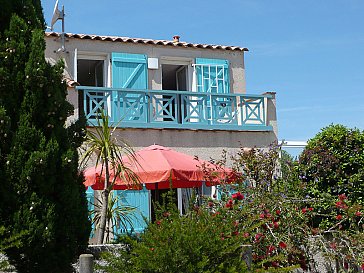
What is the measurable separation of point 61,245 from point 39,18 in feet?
9.24

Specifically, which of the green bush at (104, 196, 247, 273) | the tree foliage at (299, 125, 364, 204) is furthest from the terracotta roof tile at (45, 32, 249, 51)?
the green bush at (104, 196, 247, 273)

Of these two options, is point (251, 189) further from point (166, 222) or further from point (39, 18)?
point (39, 18)

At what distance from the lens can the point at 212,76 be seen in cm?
1614

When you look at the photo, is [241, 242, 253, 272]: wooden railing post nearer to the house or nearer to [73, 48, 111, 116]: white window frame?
the house

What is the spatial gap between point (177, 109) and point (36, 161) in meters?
7.59

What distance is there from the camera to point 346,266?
791cm

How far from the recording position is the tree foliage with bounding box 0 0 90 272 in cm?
607

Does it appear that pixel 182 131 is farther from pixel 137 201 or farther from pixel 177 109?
pixel 137 201

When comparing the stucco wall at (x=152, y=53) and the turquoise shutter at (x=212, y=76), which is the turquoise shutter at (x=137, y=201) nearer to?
the stucco wall at (x=152, y=53)

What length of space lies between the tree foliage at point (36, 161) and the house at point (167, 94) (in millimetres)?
5606

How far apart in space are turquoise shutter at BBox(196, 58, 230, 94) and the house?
0.03m

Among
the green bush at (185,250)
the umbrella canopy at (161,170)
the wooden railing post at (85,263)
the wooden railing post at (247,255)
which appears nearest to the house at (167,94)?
the umbrella canopy at (161,170)

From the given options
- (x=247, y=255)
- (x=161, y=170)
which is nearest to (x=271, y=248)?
→ (x=247, y=255)

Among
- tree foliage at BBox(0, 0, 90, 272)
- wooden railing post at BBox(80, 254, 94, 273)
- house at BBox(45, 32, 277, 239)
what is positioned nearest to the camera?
wooden railing post at BBox(80, 254, 94, 273)
